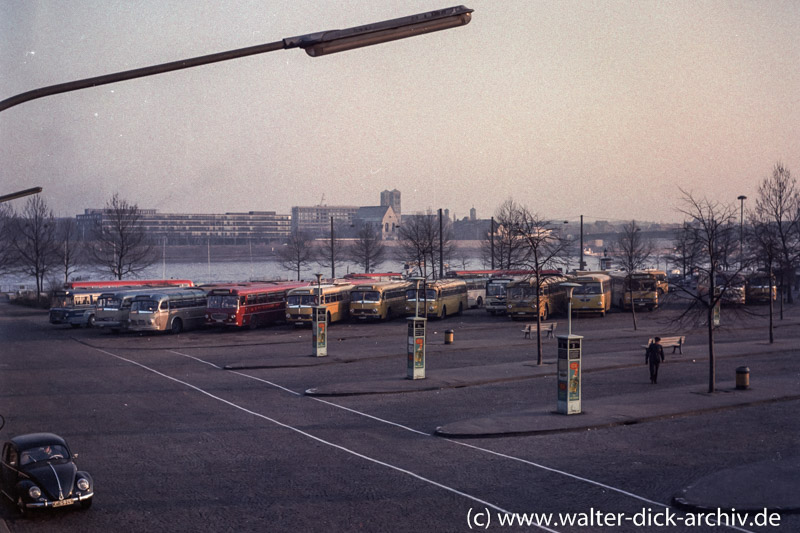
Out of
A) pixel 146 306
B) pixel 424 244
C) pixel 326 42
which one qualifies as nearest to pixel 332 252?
pixel 424 244

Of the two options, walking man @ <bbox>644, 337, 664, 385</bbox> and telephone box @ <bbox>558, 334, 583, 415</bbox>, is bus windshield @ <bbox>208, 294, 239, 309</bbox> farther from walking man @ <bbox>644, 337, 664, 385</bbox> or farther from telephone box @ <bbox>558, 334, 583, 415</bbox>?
telephone box @ <bbox>558, 334, 583, 415</bbox>

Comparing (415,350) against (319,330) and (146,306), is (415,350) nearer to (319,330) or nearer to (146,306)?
(319,330)

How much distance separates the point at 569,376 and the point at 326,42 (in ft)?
39.1

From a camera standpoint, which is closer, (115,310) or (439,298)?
(115,310)

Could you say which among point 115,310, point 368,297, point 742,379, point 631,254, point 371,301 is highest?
point 631,254

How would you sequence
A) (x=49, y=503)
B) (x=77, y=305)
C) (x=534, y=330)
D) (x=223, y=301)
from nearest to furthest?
(x=49, y=503), (x=534, y=330), (x=223, y=301), (x=77, y=305)

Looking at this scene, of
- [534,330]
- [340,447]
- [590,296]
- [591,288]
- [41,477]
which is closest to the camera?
[41,477]

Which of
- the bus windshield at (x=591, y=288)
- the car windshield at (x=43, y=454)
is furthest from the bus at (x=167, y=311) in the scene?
the car windshield at (x=43, y=454)

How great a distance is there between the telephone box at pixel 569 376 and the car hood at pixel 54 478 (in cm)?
1083

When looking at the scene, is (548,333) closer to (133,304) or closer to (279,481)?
(133,304)

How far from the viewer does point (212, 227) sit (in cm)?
16012

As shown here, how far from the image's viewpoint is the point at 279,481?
1275 centimetres

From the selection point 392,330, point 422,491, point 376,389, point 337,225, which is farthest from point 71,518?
point 337,225

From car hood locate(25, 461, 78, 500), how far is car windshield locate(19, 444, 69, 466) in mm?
167
